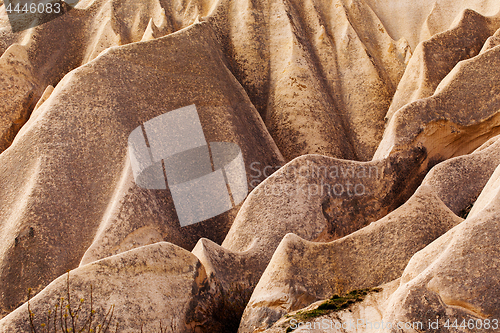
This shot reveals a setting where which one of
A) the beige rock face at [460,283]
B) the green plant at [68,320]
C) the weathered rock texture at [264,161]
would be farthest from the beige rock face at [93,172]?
the beige rock face at [460,283]

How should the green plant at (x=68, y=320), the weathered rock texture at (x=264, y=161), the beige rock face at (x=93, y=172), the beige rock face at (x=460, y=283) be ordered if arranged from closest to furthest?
the beige rock face at (x=460, y=283) < the green plant at (x=68, y=320) < the weathered rock texture at (x=264, y=161) < the beige rock face at (x=93, y=172)

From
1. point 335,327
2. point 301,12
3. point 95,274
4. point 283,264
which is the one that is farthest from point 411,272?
point 301,12

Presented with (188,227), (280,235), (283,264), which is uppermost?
(283,264)

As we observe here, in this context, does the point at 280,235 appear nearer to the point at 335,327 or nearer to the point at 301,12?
the point at 335,327

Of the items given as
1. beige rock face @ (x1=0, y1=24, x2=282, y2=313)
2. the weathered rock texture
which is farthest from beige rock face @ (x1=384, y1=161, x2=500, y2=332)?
beige rock face @ (x1=0, y1=24, x2=282, y2=313)

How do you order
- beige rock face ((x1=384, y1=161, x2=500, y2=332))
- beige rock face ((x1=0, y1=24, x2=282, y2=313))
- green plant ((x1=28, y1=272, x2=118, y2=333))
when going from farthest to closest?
beige rock face ((x1=0, y1=24, x2=282, y2=313)), green plant ((x1=28, y1=272, x2=118, y2=333)), beige rock face ((x1=384, y1=161, x2=500, y2=332))

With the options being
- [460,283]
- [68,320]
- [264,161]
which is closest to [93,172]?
[68,320]

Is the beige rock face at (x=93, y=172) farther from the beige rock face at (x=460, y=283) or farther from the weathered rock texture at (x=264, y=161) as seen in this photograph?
the beige rock face at (x=460, y=283)

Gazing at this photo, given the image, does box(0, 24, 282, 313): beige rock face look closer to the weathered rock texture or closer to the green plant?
the weathered rock texture
